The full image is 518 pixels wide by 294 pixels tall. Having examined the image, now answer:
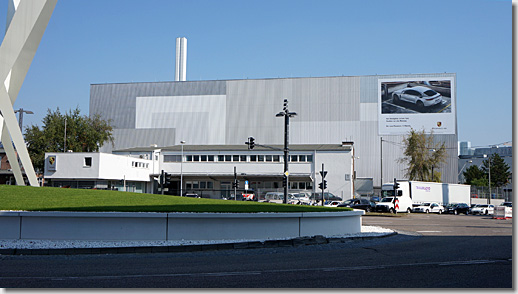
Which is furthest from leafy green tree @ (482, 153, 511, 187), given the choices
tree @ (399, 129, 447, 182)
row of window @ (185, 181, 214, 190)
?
row of window @ (185, 181, 214, 190)

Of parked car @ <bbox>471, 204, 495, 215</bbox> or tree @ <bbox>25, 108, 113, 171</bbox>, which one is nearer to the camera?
parked car @ <bbox>471, 204, 495, 215</bbox>

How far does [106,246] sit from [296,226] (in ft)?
19.2

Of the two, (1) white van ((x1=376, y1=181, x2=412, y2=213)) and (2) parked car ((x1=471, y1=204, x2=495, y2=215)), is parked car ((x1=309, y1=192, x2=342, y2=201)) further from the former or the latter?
(2) parked car ((x1=471, y1=204, x2=495, y2=215))

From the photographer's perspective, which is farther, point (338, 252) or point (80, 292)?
point (338, 252)

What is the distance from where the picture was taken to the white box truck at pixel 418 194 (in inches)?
1869

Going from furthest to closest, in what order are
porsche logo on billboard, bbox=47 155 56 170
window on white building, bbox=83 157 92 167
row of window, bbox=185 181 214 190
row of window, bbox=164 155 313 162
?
1. row of window, bbox=185 181 214 190
2. row of window, bbox=164 155 313 162
3. porsche logo on billboard, bbox=47 155 56 170
4. window on white building, bbox=83 157 92 167

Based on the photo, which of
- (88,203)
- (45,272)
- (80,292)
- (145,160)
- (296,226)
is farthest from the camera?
(145,160)

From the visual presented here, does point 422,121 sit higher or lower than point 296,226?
higher

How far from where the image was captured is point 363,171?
7781cm

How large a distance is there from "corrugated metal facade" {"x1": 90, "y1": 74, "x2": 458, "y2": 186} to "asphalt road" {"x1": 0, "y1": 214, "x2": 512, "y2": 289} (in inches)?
2518

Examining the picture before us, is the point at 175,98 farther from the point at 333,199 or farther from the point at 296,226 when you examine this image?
the point at 296,226

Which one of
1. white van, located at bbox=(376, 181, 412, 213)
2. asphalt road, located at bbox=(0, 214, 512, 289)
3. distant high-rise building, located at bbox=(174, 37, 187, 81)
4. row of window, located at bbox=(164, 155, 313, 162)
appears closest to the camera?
asphalt road, located at bbox=(0, 214, 512, 289)

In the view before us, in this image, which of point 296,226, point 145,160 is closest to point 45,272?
point 296,226

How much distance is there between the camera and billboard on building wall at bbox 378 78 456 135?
248 ft
